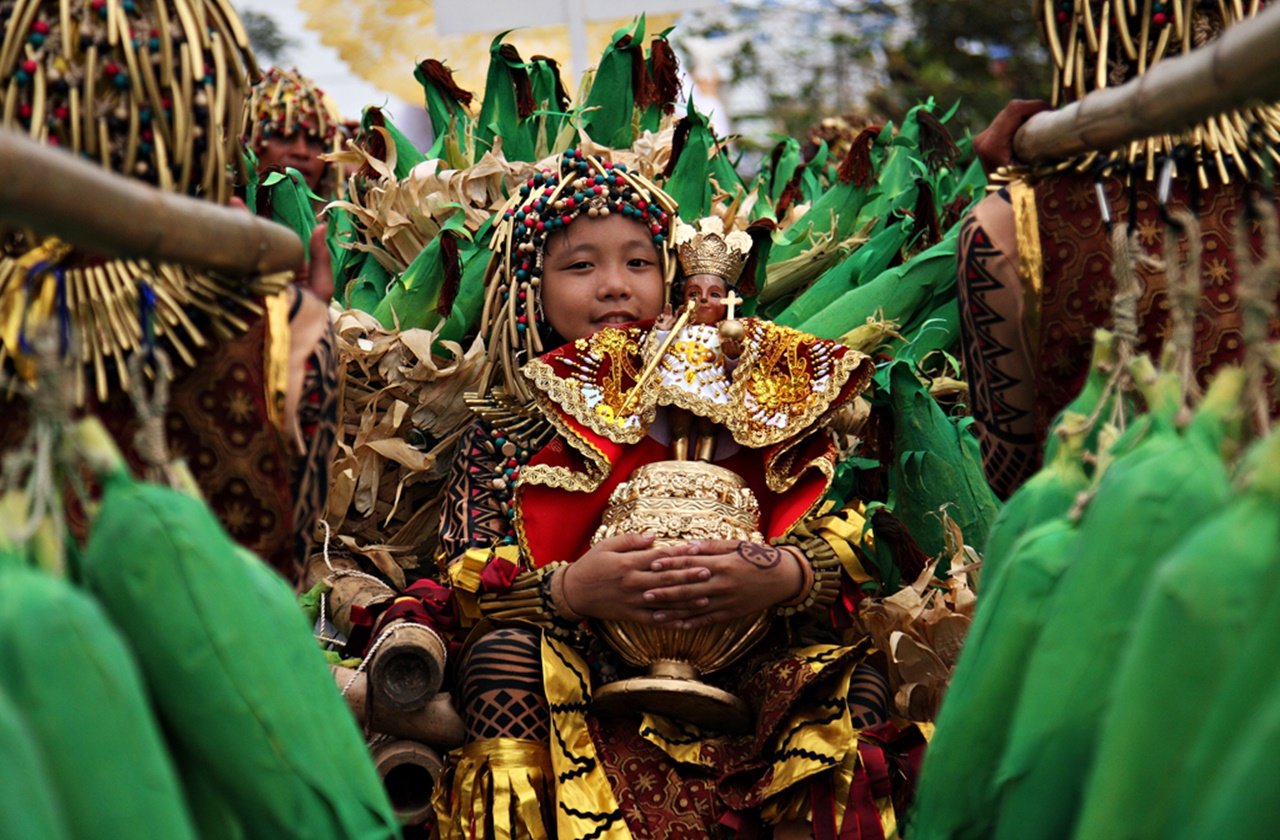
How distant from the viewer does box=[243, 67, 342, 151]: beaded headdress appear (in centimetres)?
703

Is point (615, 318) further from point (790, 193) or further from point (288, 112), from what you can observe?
point (288, 112)

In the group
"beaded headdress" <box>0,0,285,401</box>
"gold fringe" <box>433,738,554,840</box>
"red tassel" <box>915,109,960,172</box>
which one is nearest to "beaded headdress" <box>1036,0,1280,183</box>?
"beaded headdress" <box>0,0,285,401</box>

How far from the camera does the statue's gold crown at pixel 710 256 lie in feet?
14.6

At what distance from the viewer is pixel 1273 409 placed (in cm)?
298

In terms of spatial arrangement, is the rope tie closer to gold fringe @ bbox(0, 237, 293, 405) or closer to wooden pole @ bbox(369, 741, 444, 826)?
gold fringe @ bbox(0, 237, 293, 405)

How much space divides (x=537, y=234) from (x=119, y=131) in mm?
1955

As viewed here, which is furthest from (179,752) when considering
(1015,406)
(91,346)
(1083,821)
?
(1015,406)

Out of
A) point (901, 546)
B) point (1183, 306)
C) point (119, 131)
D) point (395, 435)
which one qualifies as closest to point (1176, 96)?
point (1183, 306)

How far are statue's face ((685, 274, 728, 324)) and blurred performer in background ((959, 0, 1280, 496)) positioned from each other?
1166 millimetres

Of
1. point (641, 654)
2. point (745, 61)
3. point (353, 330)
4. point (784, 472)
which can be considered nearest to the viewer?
point (641, 654)

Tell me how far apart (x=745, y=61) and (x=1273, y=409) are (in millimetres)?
12811

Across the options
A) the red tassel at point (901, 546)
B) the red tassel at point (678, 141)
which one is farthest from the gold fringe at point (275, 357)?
the red tassel at point (678, 141)

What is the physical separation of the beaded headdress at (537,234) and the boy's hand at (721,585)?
79 centimetres

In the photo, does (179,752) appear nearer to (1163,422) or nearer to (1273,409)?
(1163,422)
